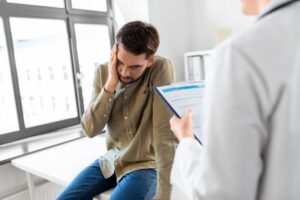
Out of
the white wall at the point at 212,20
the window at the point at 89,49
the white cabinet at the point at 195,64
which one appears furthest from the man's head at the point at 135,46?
the white wall at the point at 212,20

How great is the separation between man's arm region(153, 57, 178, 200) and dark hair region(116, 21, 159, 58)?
0.49 feet

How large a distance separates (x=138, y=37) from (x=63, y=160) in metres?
0.95

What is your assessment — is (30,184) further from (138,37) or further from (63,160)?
(138,37)

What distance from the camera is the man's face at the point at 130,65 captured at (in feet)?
3.76

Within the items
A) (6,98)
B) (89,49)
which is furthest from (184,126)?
(89,49)

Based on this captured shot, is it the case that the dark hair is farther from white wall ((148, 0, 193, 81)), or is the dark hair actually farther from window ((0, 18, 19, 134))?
white wall ((148, 0, 193, 81))

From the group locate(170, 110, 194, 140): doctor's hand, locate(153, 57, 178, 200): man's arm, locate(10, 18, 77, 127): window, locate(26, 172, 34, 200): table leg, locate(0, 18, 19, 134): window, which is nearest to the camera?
locate(170, 110, 194, 140): doctor's hand

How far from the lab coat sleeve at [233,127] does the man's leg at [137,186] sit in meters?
0.67

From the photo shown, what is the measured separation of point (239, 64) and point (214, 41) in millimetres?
2689

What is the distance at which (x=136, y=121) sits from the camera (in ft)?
4.11

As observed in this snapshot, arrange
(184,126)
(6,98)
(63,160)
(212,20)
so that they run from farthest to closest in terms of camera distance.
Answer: (212,20)
(6,98)
(63,160)
(184,126)

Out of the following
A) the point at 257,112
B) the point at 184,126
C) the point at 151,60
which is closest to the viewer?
the point at 257,112

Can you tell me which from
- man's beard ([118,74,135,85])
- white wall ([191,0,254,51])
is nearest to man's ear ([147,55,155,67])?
man's beard ([118,74,135,85])

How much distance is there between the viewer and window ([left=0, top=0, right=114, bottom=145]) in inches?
79.4
